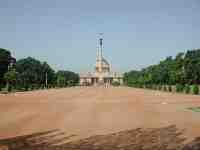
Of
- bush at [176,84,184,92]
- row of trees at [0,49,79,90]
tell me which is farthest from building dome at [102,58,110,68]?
bush at [176,84,184,92]

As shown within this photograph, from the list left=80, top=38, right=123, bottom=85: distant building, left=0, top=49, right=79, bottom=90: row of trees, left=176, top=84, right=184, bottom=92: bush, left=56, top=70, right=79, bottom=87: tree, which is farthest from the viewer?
left=80, top=38, right=123, bottom=85: distant building

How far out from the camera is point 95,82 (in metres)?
152

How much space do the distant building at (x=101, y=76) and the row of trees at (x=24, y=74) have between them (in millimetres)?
42047

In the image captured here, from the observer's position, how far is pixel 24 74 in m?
75.6

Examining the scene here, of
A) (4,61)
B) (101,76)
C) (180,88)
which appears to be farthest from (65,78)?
(180,88)

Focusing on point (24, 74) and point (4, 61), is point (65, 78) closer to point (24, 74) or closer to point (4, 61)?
point (24, 74)

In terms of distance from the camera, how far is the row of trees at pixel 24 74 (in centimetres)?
6382

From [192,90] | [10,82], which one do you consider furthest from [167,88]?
[10,82]

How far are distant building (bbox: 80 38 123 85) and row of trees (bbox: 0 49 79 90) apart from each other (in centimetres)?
4205

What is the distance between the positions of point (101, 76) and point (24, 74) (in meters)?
75.7

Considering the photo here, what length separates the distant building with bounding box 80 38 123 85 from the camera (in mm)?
143475

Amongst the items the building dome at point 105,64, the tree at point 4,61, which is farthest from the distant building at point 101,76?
the tree at point 4,61

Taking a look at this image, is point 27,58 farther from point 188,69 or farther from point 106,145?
point 106,145

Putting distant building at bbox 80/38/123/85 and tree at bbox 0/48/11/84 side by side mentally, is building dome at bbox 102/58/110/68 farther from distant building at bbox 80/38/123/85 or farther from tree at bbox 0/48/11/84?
tree at bbox 0/48/11/84
